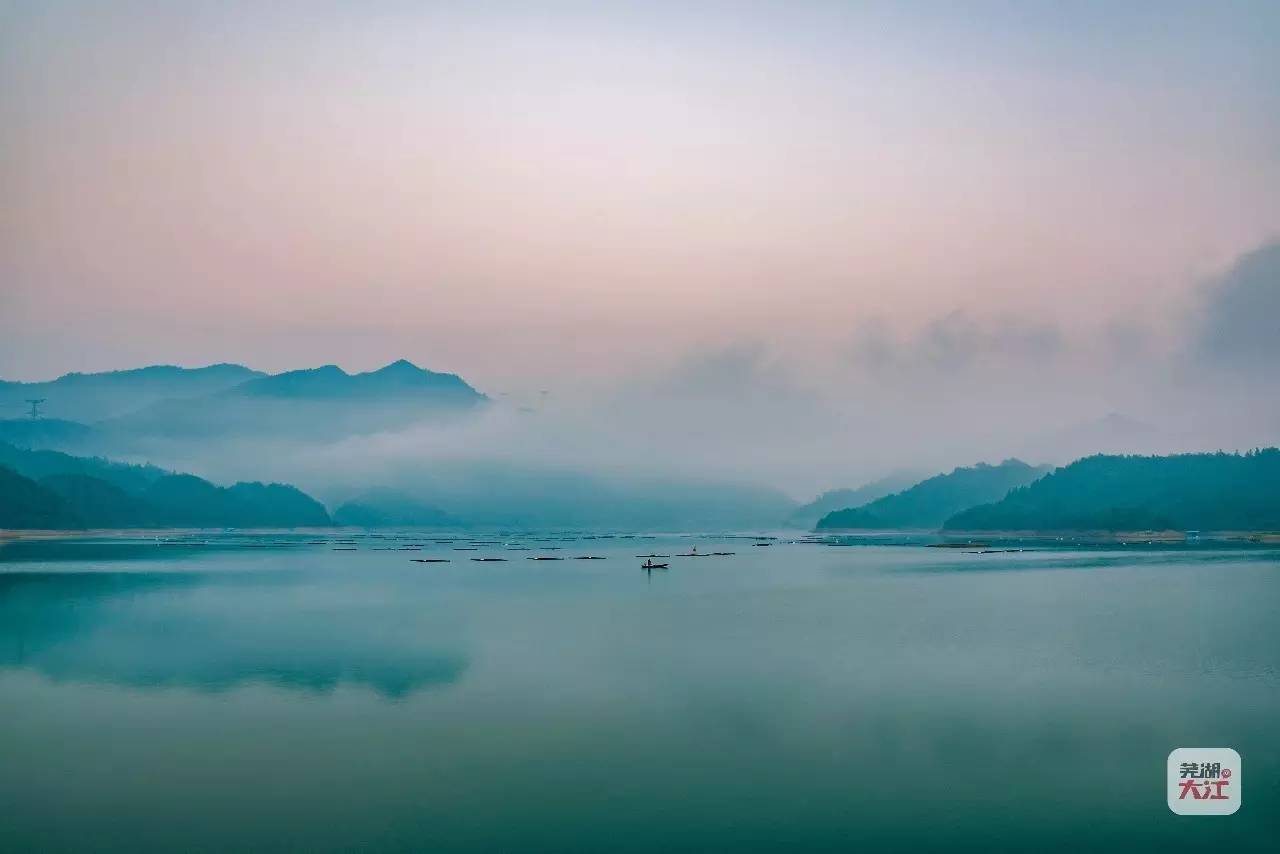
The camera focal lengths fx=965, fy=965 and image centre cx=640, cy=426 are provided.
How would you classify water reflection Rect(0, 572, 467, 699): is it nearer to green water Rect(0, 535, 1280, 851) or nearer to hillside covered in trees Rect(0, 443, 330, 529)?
green water Rect(0, 535, 1280, 851)

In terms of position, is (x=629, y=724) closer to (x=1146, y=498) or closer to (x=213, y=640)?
(x=213, y=640)

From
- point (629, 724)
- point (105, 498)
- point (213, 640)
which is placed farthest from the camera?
point (105, 498)

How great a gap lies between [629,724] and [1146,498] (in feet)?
553

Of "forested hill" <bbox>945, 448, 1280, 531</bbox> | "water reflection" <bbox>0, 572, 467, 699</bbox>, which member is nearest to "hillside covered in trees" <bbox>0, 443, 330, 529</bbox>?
"water reflection" <bbox>0, 572, 467, 699</bbox>

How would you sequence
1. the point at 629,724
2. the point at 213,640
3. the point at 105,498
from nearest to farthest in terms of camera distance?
the point at 629,724
the point at 213,640
the point at 105,498

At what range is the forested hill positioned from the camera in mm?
150625

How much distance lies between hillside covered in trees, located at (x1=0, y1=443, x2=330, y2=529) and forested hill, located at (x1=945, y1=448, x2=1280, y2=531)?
5564 inches

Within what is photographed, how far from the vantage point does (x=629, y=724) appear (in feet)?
70.7

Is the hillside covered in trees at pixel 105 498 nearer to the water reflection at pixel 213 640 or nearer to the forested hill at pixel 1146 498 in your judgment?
the water reflection at pixel 213 640

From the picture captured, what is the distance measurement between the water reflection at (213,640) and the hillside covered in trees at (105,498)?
294 ft

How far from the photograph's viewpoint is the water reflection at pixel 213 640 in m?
27.8

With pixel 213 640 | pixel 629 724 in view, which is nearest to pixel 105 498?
pixel 213 640

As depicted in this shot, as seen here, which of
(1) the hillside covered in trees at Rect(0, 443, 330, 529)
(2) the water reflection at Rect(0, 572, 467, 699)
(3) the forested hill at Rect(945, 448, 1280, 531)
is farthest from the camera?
(3) the forested hill at Rect(945, 448, 1280, 531)

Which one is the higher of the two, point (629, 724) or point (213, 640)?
point (213, 640)
